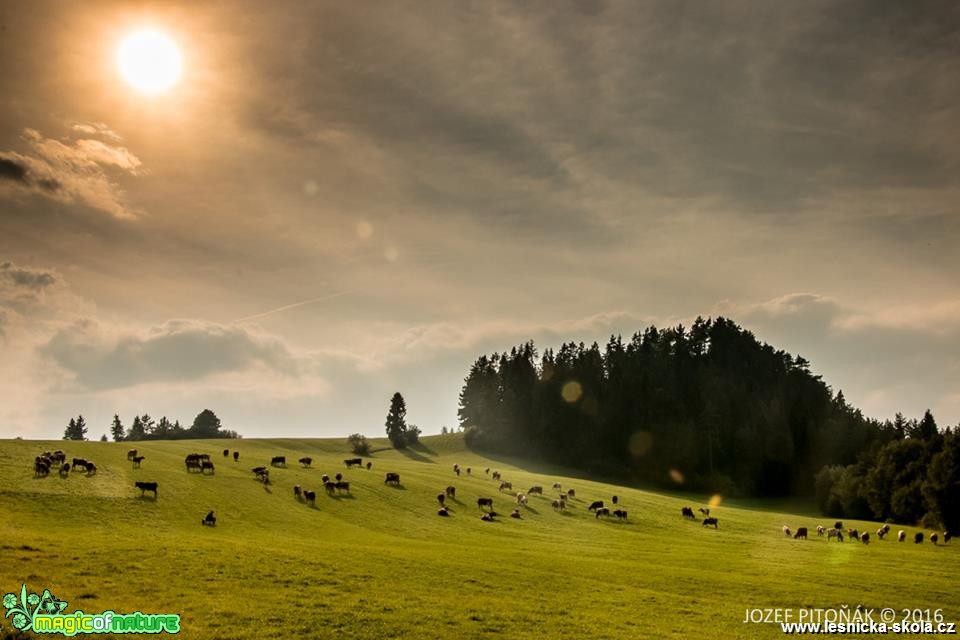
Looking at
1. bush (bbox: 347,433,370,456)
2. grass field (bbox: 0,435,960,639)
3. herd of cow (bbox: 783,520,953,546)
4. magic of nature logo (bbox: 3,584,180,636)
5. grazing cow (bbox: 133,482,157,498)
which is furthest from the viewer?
bush (bbox: 347,433,370,456)

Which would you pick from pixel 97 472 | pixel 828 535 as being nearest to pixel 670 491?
pixel 828 535

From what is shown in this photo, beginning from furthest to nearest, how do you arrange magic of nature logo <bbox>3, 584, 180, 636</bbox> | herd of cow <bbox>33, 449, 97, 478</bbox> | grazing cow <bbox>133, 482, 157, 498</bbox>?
herd of cow <bbox>33, 449, 97, 478</bbox>, grazing cow <bbox>133, 482, 157, 498</bbox>, magic of nature logo <bbox>3, 584, 180, 636</bbox>

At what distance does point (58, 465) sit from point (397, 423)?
100 m

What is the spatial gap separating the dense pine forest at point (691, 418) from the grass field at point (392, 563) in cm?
7496

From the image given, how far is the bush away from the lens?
13464 cm

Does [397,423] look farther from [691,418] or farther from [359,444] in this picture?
[691,418]

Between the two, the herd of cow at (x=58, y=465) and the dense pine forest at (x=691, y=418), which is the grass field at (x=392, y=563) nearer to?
the herd of cow at (x=58, y=465)

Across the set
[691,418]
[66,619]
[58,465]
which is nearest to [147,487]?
[58,465]

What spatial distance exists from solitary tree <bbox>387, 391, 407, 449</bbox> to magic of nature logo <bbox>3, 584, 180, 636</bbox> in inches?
5090

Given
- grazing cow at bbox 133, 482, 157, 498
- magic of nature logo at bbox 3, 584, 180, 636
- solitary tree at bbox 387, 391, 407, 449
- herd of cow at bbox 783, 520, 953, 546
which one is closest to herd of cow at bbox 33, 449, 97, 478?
grazing cow at bbox 133, 482, 157, 498

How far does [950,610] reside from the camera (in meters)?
32.2

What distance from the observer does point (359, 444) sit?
137m

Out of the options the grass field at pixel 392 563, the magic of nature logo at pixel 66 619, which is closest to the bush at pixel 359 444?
the grass field at pixel 392 563

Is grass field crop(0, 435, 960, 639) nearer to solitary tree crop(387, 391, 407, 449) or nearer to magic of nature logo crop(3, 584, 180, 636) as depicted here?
magic of nature logo crop(3, 584, 180, 636)
